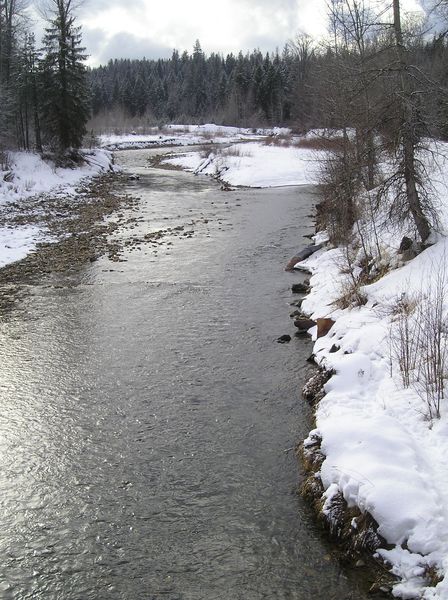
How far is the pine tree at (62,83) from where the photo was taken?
115 feet

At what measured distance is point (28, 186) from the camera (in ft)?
88.1

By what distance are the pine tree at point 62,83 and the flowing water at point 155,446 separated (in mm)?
25234

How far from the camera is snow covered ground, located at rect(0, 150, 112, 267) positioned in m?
17.5

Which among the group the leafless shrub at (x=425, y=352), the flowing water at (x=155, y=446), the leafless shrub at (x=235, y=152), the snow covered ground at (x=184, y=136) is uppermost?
the snow covered ground at (x=184, y=136)

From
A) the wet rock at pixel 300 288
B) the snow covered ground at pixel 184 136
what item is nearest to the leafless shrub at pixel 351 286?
the wet rock at pixel 300 288

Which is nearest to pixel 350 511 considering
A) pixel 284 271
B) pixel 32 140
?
pixel 284 271

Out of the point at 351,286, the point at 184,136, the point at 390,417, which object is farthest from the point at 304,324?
the point at 184,136

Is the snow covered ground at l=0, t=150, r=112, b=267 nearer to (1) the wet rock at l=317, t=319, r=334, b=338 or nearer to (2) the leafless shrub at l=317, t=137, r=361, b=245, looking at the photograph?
(2) the leafless shrub at l=317, t=137, r=361, b=245

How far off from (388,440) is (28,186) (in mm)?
A: 25041

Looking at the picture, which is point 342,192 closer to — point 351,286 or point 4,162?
point 351,286

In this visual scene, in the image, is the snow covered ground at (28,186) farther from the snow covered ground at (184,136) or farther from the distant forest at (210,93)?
the distant forest at (210,93)

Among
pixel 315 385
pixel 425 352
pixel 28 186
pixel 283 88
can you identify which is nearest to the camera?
pixel 425 352

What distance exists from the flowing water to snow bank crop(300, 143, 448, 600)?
0.57m

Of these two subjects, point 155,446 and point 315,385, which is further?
point 315,385
